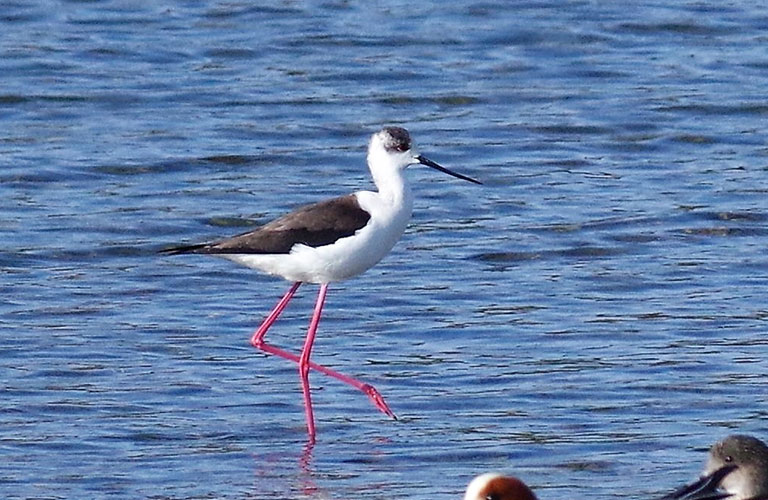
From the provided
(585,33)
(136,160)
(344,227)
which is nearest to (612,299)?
(344,227)

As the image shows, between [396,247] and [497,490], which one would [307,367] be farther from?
[497,490]

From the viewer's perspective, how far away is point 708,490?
22.7ft

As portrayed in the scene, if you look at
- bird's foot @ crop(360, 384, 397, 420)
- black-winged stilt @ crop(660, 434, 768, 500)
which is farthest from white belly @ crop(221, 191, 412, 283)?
black-winged stilt @ crop(660, 434, 768, 500)

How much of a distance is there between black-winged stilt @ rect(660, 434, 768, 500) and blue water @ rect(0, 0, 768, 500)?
1.90ft

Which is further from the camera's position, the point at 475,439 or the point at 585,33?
the point at 585,33

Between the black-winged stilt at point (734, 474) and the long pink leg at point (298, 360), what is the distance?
207 centimetres

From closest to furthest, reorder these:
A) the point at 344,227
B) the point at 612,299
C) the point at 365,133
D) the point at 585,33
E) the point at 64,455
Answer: the point at 64,455, the point at 344,227, the point at 612,299, the point at 365,133, the point at 585,33

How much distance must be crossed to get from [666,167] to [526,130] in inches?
58.4

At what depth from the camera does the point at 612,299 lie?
35.0 feet

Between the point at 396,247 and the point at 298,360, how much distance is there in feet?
8.22

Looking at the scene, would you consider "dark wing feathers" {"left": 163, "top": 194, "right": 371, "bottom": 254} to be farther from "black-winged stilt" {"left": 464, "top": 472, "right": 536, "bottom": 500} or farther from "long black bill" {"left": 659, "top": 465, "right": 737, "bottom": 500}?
"black-winged stilt" {"left": 464, "top": 472, "right": 536, "bottom": 500}

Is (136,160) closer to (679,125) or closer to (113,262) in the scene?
(113,262)

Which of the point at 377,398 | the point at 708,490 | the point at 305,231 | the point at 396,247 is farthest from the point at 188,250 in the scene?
the point at 396,247

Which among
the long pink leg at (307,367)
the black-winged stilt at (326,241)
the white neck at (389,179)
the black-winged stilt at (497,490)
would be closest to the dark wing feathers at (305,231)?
the black-winged stilt at (326,241)
